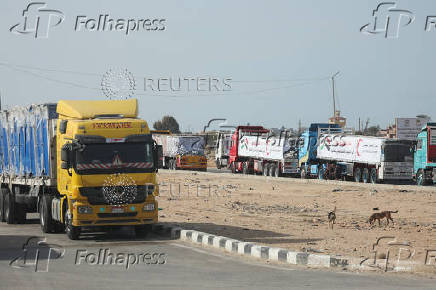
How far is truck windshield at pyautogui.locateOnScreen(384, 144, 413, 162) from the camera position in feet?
146

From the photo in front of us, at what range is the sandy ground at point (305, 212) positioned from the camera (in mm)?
18406

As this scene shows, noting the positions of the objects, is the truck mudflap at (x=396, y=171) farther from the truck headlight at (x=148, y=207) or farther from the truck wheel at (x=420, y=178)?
the truck headlight at (x=148, y=207)

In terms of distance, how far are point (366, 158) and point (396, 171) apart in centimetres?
202

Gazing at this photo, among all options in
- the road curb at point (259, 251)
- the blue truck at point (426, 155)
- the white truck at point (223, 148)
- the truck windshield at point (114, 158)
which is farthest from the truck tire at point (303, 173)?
the truck windshield at point (114, 158)

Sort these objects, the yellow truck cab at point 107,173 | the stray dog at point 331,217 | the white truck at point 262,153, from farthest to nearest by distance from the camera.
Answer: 1. the white truck at point 262,153
2. the stray dog at point 331,217
3. the yellow truck cab at point 107,173

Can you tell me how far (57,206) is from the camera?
2014 cm

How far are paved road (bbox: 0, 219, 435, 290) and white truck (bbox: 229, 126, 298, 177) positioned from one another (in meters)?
37.4

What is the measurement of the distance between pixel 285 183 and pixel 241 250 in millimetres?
29265

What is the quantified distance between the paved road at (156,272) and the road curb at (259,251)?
43cm

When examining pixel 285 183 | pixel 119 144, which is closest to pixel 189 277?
pixel 119 144

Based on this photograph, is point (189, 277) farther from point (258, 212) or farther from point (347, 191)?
point (347, 191)

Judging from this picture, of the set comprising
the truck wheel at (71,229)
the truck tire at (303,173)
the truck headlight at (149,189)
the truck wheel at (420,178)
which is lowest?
the truck wheel at (71,229)

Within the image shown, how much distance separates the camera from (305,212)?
2756 cm

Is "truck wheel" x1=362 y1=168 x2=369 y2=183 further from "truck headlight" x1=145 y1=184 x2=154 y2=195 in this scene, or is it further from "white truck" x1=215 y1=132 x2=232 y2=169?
"truck headlight" x1=145 y1=184 x2=154 y2=195
